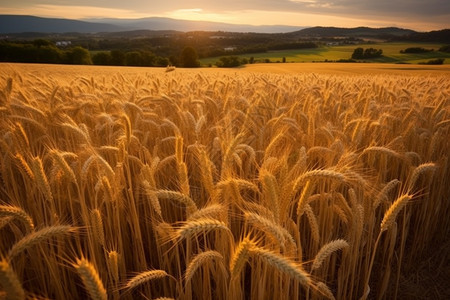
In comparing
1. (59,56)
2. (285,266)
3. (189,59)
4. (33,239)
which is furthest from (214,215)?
(189,59)

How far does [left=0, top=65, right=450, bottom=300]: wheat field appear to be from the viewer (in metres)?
1.20

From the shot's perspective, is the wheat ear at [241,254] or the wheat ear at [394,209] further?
the wheat ear at [394,209]

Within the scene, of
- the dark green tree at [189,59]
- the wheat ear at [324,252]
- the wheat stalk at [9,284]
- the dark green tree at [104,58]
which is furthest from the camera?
the dark green tree at [189,59]

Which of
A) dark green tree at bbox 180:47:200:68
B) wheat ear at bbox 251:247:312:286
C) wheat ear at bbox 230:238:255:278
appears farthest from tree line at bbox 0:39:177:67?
wheat ear at bbox 251:247:312:286

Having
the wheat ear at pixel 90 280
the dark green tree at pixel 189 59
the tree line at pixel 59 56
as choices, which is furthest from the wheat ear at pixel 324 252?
A: the dark green tree at pixel 189 59

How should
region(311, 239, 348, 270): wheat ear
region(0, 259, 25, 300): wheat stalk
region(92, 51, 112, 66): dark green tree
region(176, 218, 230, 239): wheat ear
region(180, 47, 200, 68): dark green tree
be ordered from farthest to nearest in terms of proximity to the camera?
1. region(180, 47, 200, 68): dark green tree
2. region(92, 51, 112, 66): dark green tree
3. region(311, 239, 348, 270): wheat ear
4. region(176, 218, 230, 239): wheat ear
5. region(0, 259, 25, 300): wheat stalk

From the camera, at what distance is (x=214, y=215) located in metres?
1.41

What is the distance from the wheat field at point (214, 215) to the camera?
3.95 feet

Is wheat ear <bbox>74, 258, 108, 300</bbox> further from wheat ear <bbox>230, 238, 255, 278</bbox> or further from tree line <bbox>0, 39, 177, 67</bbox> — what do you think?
tree line <bbox>0, 39, 177, 67</bbox>

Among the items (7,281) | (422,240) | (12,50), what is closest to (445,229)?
(422,240)

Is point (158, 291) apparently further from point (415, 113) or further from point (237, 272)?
point (415, 113)

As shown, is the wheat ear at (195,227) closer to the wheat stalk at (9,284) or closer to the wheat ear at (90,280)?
the wheat ear at (90,280)

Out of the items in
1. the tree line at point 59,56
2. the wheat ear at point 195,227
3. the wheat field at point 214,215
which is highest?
the tree line at point 59,56

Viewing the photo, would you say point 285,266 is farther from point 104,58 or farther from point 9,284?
point 104,58
